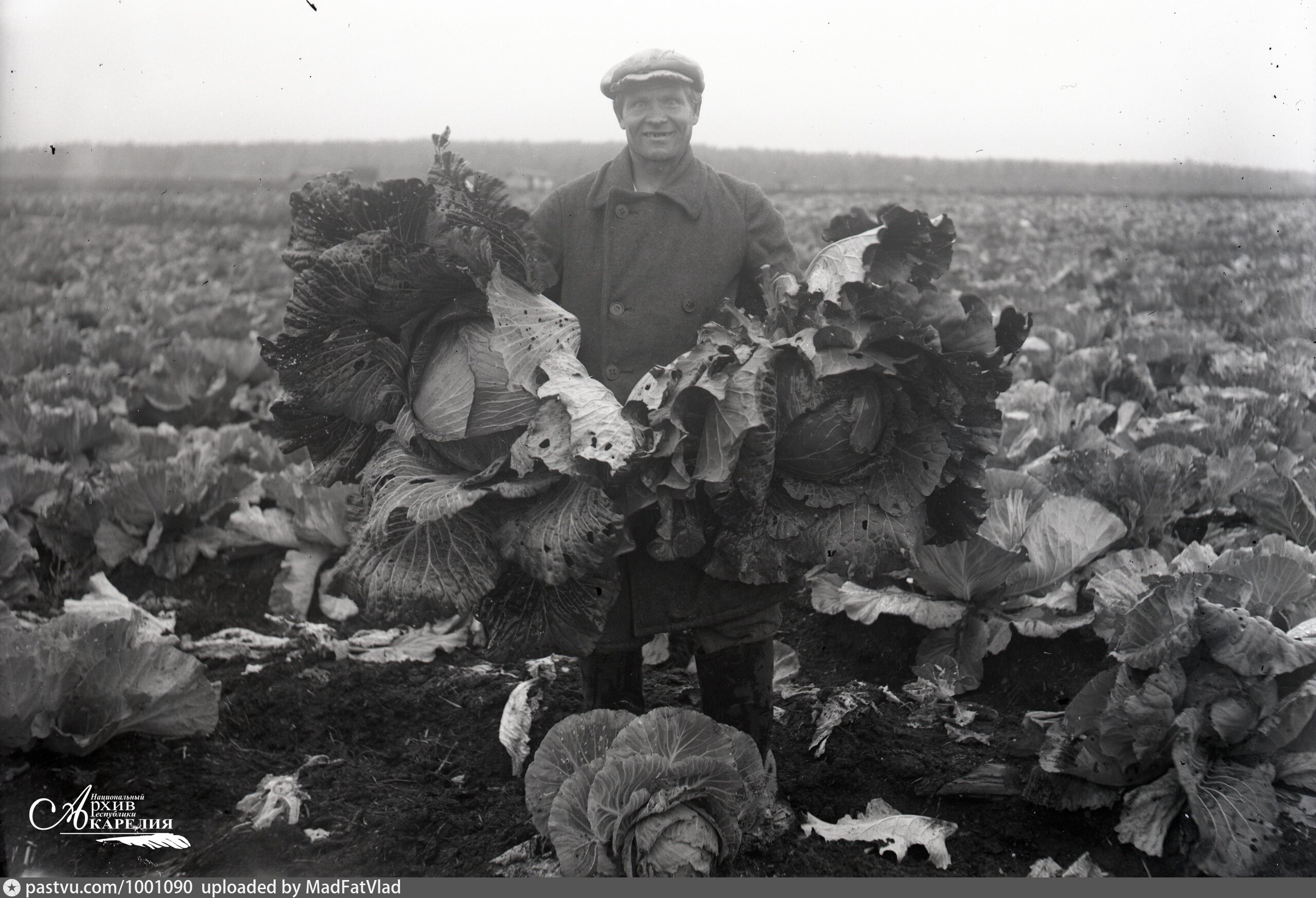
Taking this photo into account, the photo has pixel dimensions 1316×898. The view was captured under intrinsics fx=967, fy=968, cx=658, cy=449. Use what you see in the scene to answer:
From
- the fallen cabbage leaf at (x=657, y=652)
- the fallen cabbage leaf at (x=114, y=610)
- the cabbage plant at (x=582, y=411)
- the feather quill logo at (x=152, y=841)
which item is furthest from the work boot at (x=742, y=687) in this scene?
the fallen cabbage leaf at (x=114, y=610)

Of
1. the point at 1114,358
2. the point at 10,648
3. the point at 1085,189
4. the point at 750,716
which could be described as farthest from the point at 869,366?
the point at 1085,189

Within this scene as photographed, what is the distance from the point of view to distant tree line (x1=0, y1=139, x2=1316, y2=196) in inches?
130

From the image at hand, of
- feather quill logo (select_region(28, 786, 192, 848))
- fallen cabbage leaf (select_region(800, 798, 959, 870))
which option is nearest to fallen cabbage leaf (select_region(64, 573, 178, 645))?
feather quill logo (select_region(28, 786, 192, 848))

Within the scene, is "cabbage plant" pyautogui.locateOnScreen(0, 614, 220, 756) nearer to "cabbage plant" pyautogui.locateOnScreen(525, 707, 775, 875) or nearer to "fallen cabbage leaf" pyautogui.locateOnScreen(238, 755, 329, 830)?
"fallen cabbage leaf" pyautogui.locateOnScreen(238, 755, 329, 830)

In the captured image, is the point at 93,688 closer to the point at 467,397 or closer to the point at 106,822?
the point at 106,822

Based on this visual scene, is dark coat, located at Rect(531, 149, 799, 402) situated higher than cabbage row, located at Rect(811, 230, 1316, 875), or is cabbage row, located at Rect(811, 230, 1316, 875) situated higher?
dark coat, located at Rect(531, 149, 799, 402)

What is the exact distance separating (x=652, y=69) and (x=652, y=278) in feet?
1.59

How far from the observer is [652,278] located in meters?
2.39

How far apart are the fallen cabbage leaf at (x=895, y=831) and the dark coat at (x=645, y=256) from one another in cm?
120

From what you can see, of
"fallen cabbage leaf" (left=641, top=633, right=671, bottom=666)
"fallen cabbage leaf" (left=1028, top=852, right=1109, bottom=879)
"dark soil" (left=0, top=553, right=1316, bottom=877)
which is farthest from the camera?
"fallen cabbage leaf" (left=641, top=633, right=671, bottom=666)

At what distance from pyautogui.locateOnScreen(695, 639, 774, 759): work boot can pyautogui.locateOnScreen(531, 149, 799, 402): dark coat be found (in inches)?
28.7

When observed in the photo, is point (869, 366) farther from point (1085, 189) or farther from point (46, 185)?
point (1085, 189)

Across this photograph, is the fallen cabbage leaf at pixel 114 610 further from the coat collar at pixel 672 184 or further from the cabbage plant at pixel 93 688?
the coat collar at pixel 672 184

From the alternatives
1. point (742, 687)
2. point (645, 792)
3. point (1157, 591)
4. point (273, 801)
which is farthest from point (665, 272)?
point (273, 801)
